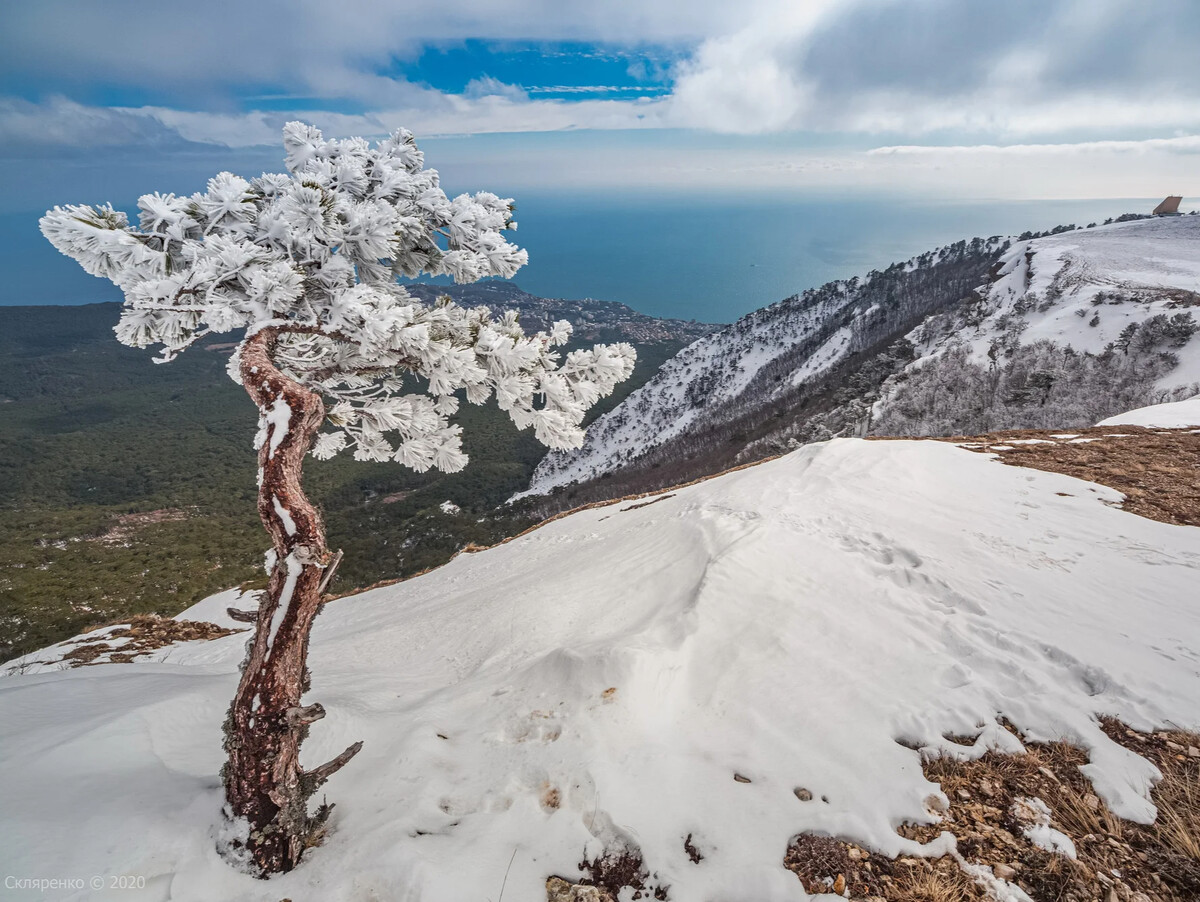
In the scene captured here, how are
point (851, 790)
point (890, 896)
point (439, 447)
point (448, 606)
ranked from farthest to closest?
point (448, 606)
point (439, 447)
point (851, 790)
point (890, 896)

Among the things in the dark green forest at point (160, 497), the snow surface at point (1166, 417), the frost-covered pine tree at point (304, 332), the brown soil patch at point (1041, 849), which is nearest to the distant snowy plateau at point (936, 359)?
the snow surface at point (1166, 417)

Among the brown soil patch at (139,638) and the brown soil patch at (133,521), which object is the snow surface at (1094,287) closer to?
the brown soil patch at (139,638)

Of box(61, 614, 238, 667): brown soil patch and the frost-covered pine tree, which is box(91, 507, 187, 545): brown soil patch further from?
the frost-covered pine tree

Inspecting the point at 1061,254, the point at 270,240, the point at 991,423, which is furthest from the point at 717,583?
the point at 1061,254

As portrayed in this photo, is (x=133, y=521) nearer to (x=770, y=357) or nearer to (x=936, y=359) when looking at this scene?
(x=936, y=359)

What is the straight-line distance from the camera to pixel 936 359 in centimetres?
5941

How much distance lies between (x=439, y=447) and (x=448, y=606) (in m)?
3.41

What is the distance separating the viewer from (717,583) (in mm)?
7168

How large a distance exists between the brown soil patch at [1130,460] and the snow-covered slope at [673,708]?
999 millimetres

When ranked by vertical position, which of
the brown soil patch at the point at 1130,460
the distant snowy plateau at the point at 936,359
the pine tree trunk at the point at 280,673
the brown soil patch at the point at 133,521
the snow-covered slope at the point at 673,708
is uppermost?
the pine tree trunk at the point at 280,673

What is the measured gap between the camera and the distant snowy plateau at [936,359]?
141ft

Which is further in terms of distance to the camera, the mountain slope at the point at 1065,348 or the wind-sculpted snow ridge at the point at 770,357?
the wind-sculpted snow ridge at the point at 770,357

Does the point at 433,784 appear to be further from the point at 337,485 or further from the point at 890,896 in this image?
the point at 337,485

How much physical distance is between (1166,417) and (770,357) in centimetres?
11929
